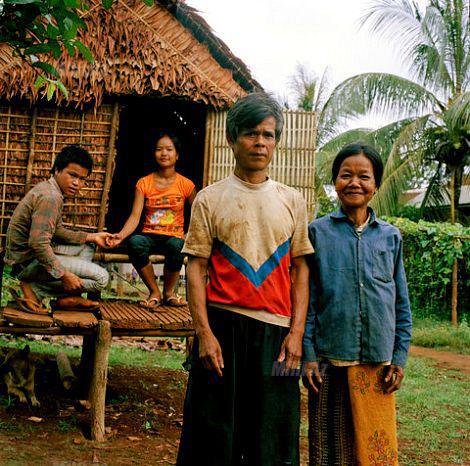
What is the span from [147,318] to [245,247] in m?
2.34

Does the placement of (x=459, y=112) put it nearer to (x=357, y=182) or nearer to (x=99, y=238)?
(x=99, y=238)

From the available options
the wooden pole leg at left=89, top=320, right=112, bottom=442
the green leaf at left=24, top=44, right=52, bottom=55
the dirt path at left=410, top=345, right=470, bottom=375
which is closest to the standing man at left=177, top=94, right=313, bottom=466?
the green leaf at left=24, top=44, right=52, bottom=55

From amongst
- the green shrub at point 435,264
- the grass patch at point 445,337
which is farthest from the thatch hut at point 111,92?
the green shrub at point 435,264

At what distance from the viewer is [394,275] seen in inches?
114

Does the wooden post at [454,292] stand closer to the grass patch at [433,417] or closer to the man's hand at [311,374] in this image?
the grass patch at [433,417]

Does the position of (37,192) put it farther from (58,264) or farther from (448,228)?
(448,228)

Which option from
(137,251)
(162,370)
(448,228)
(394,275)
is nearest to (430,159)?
(448,228)

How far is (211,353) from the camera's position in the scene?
256 cm

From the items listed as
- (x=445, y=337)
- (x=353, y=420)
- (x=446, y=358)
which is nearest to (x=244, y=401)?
(x=353, y=420)

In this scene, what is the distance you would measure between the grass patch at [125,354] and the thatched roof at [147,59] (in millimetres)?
3417

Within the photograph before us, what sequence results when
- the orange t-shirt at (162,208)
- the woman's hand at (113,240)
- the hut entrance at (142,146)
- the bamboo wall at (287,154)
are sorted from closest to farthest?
1. the woman's hand at (113,240)
2. the orange t-shirt at (162,208)
3. the bamboo wall at (287,154)
4. the hut entrance at (142,146)

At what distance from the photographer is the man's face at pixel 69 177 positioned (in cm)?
473

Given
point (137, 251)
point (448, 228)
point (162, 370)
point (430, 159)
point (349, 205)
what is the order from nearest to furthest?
point (349, 205), point (137, 251), point (162, 370), point (448, 228), point (430, 159)

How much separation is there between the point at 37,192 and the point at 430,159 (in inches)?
517
